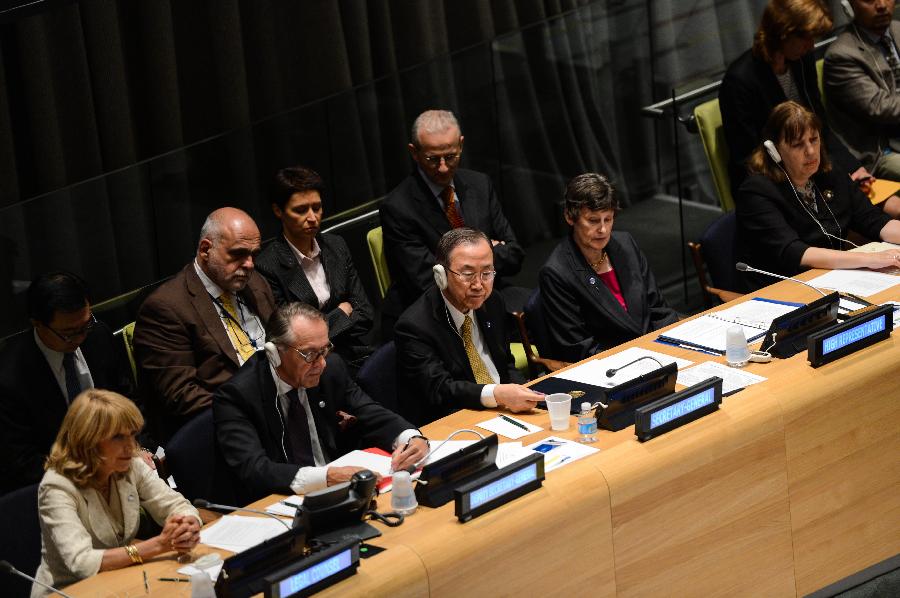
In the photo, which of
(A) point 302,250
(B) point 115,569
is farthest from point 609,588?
(A) point 302,250

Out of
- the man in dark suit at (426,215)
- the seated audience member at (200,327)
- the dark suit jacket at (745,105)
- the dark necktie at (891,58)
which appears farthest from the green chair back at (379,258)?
the dark necktie at (891,58)

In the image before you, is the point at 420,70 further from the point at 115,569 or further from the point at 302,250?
the point at 115,569

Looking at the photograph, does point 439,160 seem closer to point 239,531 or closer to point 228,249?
point 228,249

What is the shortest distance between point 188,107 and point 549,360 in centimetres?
209

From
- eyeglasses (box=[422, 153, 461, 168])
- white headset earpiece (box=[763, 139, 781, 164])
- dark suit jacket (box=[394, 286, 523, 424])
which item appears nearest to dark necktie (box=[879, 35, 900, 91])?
white headset earpiece (box=[763, 139, 781, 164])

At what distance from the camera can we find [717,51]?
262 inches

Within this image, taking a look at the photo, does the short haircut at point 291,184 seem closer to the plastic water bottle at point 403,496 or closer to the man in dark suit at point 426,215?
the man in dark suit at point 426,215

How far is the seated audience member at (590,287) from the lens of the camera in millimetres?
4707

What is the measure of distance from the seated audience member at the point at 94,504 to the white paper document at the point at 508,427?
0.90 metres

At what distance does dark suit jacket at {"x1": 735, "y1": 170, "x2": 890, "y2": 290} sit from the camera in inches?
204

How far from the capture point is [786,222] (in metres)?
5.27

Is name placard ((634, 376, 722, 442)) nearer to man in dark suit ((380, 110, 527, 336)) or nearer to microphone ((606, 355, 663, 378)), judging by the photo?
microphone ((606, 355, 663, 378))

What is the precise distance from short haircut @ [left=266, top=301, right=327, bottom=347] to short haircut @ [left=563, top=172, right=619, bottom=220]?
1.16 metres

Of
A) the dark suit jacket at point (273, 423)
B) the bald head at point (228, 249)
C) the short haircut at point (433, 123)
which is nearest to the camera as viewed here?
the dark suit jacket at point (273, 423)
